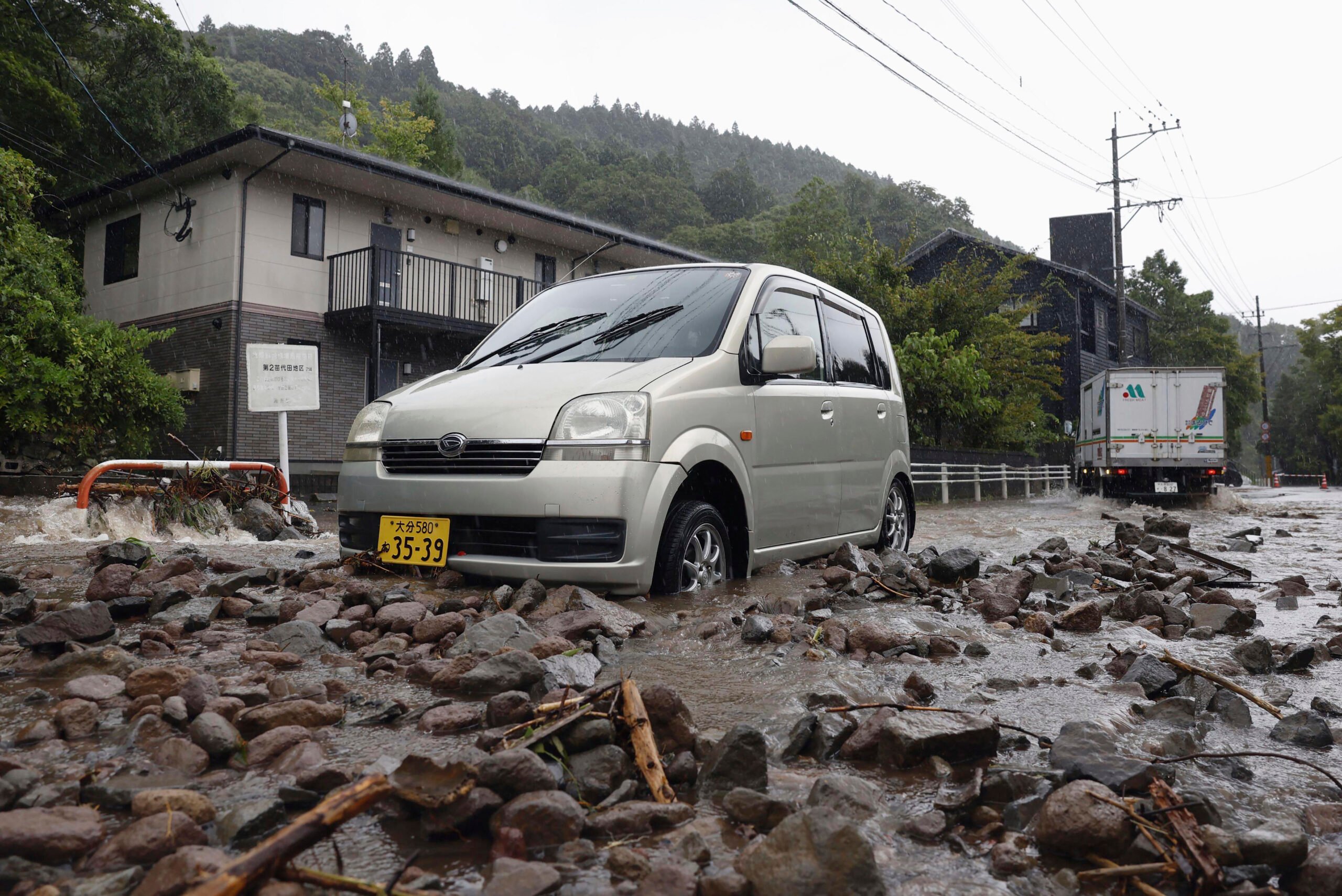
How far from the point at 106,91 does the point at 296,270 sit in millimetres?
11691

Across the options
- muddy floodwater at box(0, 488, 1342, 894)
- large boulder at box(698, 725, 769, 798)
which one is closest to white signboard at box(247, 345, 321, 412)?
muddy floodwater at box(0, 488, 1342, 894)

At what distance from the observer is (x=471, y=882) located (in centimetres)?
144

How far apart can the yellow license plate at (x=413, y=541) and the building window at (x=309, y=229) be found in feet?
49.6

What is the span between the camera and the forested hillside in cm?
4706

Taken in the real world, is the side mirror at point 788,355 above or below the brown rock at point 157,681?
above

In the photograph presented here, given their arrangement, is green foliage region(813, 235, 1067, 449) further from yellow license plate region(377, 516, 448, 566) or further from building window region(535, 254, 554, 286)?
yellow license plate region(377, 516, 448, 566)

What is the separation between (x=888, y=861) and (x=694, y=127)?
4621 inches

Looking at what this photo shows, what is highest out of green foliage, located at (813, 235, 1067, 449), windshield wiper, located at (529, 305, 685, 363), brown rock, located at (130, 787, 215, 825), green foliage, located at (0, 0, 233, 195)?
green foliage, located at (0, 0, 233, 195)

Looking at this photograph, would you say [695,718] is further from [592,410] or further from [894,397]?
[894,397]

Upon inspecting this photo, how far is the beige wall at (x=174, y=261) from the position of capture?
16719 millimetres

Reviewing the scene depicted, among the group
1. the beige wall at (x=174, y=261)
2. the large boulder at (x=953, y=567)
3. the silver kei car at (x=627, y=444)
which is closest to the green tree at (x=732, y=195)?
the beige wall at (x=174, y=261)

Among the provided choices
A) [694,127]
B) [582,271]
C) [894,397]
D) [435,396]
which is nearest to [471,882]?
[435,396]

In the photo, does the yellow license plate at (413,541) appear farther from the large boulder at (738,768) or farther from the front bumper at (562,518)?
the large boulder at (738,768)

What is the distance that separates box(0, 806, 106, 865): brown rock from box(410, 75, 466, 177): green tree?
4653 cm
